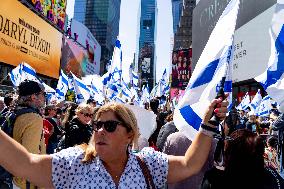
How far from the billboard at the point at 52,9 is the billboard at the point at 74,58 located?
997cm

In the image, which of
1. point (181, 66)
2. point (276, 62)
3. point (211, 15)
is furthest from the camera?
point (181, 66)

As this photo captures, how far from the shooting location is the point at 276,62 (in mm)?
3879

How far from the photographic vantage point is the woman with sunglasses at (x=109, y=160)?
7.25 ft

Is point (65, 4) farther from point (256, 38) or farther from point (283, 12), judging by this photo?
point (283, 12)

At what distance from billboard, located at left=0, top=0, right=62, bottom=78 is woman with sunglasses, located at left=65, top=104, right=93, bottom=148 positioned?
23.2 m

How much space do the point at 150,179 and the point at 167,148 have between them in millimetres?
1644

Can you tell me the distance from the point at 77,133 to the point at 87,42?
64.6m

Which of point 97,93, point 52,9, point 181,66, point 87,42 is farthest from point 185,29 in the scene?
point 97,93

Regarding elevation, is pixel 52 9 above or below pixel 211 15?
below

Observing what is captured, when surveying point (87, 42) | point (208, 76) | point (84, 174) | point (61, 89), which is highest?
point (87, 42)

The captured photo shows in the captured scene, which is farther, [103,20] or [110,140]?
[103,20]

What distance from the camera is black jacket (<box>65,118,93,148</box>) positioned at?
500 centimetres

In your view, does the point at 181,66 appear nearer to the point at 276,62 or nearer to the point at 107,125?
the point at 276,62

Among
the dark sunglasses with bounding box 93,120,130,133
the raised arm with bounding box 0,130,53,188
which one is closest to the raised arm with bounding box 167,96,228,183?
the dark sunglasses with bounding box 93,120,130,133
